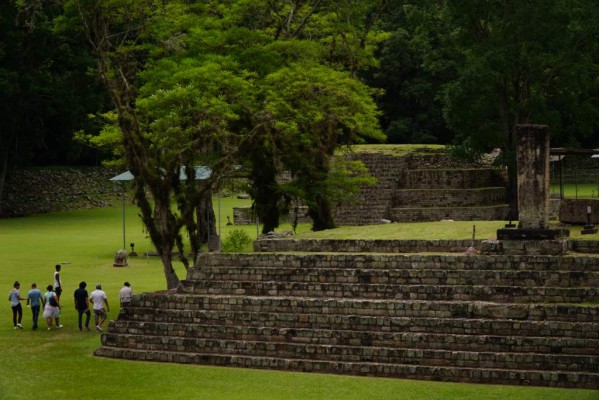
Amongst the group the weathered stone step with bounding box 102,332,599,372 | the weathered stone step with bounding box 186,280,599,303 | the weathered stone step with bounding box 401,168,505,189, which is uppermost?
the weathered stone step with bounding box 401,168,505,189

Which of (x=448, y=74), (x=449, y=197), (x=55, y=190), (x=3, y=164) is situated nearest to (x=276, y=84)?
(x=449, y=197)

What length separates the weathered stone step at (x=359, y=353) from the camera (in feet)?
56.0

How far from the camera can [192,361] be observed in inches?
754

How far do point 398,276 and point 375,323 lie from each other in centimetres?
133

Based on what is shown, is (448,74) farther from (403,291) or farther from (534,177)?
(403,291)

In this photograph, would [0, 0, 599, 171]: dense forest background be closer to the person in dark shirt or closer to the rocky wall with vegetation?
the rocky wall with vegetation

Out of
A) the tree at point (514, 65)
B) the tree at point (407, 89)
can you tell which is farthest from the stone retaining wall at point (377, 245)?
the tree at point (407, 89)

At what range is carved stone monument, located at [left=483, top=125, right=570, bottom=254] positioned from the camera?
19.5m

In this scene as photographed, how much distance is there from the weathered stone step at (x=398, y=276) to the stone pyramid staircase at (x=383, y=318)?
0.06ft

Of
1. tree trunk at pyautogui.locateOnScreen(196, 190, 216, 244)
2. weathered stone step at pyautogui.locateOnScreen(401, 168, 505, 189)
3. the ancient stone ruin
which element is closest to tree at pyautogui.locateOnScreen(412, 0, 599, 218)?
weathered stone step at pyautogui.locateOnScreen(401, 168, 505, 189)

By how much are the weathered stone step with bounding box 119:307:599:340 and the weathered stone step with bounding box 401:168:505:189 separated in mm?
20463

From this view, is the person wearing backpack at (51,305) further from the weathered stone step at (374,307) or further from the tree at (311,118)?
the tree at (311,118)

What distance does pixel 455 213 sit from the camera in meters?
36.8

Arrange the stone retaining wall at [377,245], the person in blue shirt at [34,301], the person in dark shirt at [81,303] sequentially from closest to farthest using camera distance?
the stone retaining wall at [377,245]
the person in dark shirt at [81,303]
the person in blue shirt at [34,301]
